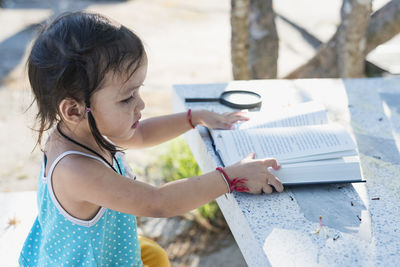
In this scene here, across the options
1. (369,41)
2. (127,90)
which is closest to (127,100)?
(127,90)

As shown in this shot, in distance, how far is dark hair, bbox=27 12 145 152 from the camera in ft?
4.35

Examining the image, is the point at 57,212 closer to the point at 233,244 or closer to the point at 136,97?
the point at 136,97

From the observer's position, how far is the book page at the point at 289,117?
1784mm

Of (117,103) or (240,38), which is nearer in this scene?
(117,103)

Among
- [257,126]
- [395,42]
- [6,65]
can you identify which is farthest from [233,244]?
[395,42]

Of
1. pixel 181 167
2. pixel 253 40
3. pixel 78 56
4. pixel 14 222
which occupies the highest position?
pixel 78 56

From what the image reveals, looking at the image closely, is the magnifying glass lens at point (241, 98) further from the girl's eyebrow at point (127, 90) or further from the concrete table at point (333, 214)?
the girl's eyebrow at point (127, 90)

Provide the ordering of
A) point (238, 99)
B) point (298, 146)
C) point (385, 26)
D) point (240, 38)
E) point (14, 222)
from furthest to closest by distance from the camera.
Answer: point (385, 26)
point (240, 38)
point (238, 99)
point (14, 222)
point (298, 146)

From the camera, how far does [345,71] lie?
10.3 ft

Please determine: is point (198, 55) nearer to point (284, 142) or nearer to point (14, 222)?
point (14, 222)

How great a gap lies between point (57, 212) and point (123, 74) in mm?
461

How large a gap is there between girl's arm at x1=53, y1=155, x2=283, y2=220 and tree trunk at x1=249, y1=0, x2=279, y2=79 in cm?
186

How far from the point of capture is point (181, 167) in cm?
299

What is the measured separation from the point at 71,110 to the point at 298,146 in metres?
0.71
